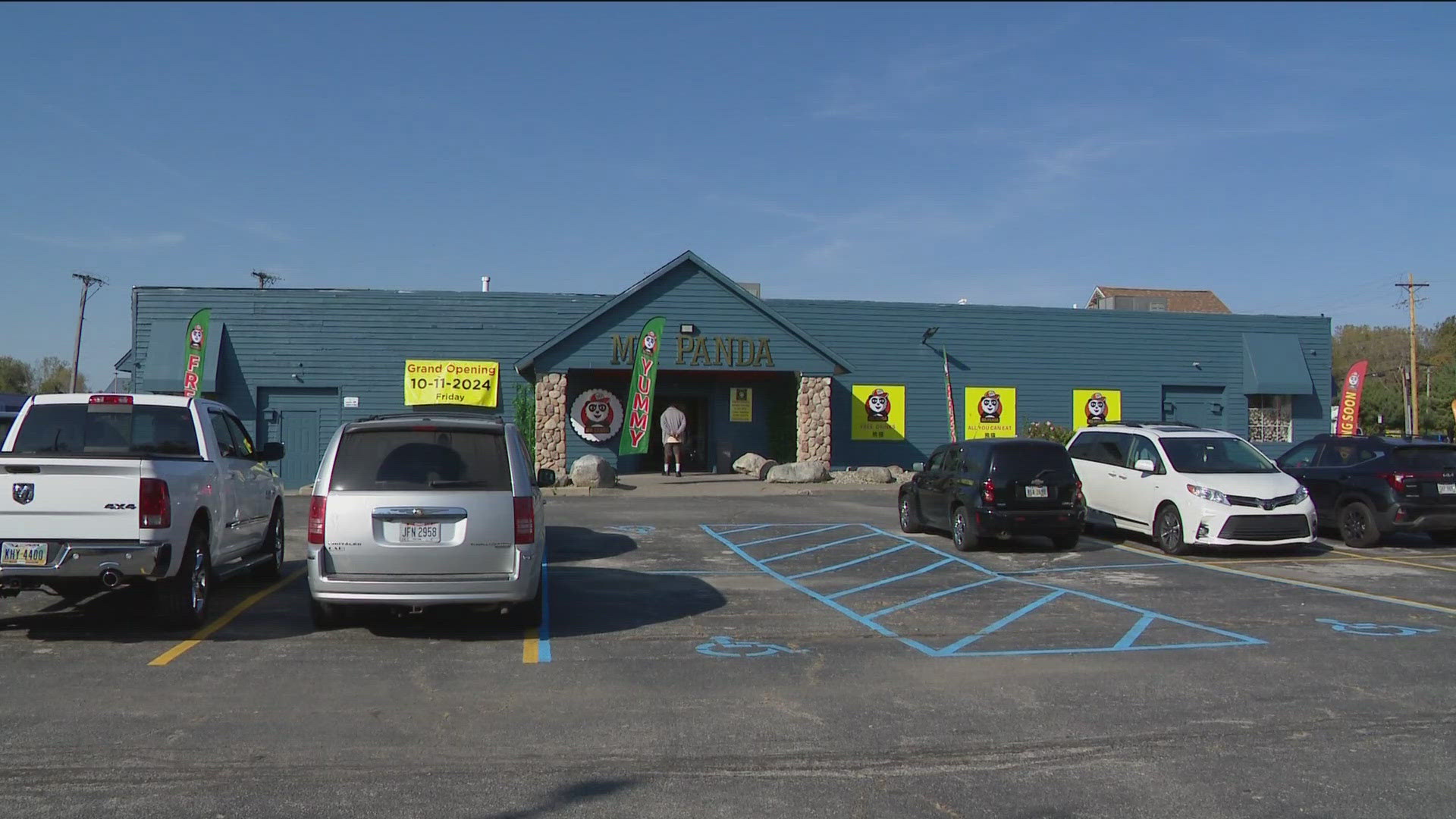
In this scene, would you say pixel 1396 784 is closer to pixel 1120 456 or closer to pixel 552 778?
pixel 552 778

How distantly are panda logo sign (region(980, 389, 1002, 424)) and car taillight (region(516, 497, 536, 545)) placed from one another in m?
25.1

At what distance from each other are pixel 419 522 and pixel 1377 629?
26.9 feet

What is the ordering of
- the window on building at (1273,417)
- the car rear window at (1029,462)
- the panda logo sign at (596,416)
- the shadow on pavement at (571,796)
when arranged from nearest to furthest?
the shadow on pavement at (571,796) < the car rear window at (1029,462) < the panda logo sign at (596,416) < the window on building at (1273,417)

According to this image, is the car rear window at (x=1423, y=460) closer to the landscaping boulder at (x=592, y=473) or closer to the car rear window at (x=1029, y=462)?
the car rear window at (x=1029, y=462)

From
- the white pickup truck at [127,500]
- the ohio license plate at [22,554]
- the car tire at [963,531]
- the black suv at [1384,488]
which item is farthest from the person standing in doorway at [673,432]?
the ohio license plate at [22,554]

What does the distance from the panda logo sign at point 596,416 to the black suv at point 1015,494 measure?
15337 millimetres

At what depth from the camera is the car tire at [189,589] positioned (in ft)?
28.9

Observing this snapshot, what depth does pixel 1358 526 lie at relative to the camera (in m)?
16.2

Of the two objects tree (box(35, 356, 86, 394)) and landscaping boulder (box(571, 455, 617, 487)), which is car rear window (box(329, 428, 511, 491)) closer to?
landscaping boulder (box(571, 455, 617, 487))

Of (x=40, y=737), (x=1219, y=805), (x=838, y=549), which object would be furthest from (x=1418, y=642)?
(x=40, y=737)

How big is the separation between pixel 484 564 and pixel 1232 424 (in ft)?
99.7

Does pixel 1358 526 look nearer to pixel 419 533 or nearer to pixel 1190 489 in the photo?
pixel 1190 489

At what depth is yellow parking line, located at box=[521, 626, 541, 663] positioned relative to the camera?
8.38 m

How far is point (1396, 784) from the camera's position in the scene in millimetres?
5574
